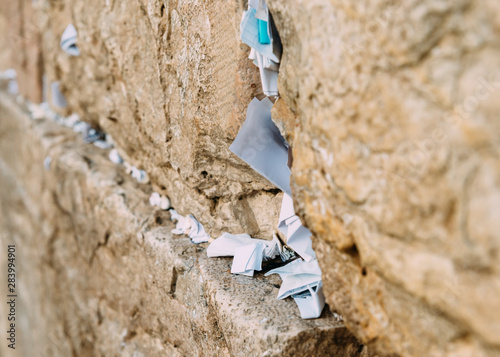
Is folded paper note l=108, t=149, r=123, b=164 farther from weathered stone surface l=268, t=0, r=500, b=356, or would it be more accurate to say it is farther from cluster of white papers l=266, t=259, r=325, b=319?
weathered stone surface l=268, t=0, r=500, b=356

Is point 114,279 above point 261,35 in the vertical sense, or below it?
below

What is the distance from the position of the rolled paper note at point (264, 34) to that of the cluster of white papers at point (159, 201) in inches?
32.9

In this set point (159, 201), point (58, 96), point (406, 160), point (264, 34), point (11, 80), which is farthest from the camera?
point (11, 80)

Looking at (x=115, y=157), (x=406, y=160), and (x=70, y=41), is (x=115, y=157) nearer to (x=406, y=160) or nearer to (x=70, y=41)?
(x=70, y=41)

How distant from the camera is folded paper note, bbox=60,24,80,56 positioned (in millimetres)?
2040

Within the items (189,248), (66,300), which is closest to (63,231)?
(66,300)

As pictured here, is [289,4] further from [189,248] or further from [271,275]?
[189,248]

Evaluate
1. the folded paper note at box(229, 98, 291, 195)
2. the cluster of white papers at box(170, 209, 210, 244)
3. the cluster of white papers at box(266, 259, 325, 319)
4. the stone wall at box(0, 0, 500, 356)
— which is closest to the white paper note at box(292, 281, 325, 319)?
the cluster of white papers at box(266, 259, 325, 319)

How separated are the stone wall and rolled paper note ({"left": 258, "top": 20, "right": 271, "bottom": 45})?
0.29 feet

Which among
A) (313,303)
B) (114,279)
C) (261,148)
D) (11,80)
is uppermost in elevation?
(11,80)

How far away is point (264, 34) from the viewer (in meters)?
0.95

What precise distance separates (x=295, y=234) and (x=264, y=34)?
1.66 feet

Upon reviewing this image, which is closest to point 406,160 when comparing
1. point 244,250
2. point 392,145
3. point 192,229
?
point 392,145

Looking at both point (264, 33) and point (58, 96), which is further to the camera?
point (58, 96)
